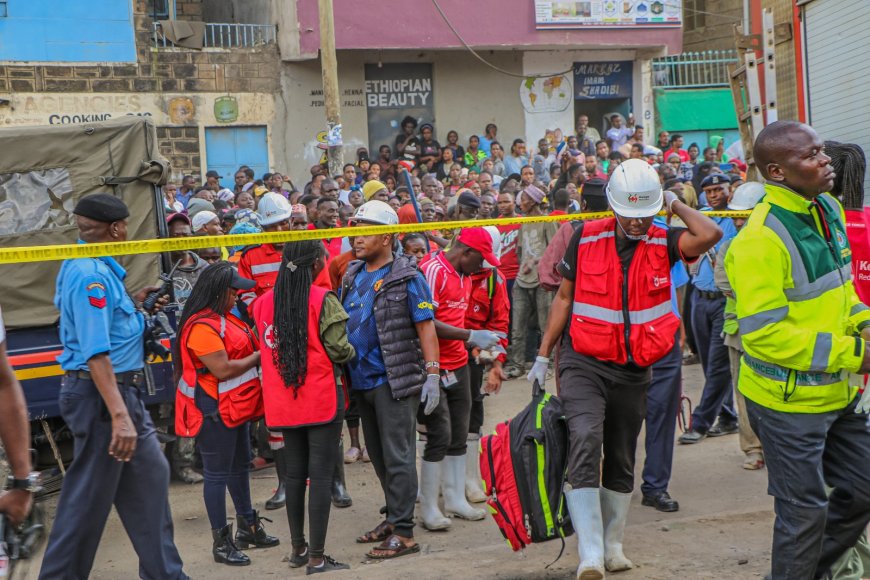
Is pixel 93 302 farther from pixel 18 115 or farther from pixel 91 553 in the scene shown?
pixel 18 115

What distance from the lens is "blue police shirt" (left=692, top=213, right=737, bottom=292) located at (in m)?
7.83

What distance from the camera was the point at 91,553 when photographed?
472 centimetres

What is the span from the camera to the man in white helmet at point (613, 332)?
5.07m

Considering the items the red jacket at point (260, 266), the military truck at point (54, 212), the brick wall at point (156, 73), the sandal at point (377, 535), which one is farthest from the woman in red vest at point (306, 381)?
the brick wall at point (156, 73)

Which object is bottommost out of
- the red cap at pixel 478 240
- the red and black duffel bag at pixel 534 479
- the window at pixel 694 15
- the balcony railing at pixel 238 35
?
the red and black duffel bag at pixel 534 479

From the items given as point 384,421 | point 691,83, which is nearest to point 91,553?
point 384,421

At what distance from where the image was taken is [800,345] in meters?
4.12

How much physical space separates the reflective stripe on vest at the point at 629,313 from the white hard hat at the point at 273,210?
3.81m

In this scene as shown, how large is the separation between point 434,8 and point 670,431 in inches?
603

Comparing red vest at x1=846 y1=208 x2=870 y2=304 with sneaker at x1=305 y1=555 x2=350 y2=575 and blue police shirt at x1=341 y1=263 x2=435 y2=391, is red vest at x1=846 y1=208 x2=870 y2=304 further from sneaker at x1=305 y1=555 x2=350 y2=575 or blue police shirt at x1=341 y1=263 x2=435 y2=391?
sneaker at x1=305 y1=555 x2=350 y2=575

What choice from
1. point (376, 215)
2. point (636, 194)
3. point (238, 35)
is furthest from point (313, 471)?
point (238, 35)

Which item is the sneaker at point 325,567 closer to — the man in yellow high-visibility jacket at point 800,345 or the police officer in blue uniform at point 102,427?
the police officer in blue uniform at point 102,427

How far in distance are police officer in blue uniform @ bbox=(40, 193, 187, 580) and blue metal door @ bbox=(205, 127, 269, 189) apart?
14.4 metres

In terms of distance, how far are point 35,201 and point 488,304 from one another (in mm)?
3404
